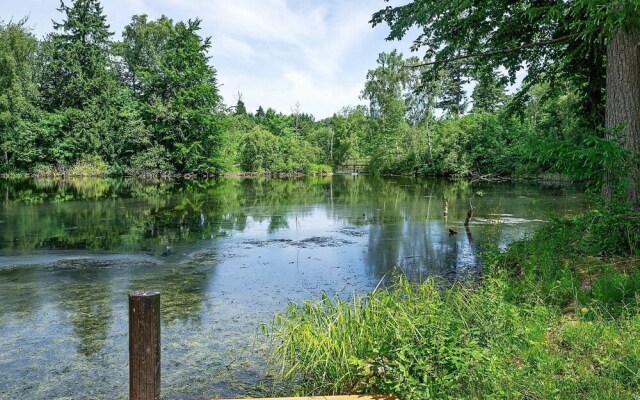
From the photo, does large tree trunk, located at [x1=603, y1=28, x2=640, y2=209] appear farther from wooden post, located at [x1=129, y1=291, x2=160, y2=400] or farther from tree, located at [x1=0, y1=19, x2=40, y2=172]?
tree, located at [x1=0, y1=19, x2=40, y2=172]

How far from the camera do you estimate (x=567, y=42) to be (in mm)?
9398

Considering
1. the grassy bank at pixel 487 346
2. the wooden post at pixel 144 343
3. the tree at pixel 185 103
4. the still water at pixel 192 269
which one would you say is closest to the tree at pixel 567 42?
the grassy bank at pixel 487 346

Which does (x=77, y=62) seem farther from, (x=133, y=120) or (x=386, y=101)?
(x=386, y=101)

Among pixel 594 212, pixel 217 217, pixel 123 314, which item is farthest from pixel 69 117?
pixel 594 212

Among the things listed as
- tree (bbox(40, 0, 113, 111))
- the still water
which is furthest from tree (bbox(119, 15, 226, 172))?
the still water

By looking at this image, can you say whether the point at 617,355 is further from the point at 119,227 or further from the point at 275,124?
the point at 275,124

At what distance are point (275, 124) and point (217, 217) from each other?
4903 centimetres

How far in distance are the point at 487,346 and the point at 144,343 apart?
2.71m

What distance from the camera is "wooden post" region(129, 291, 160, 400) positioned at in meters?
2.90

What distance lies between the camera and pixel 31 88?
44.4 metres

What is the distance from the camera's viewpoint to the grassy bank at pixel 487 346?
11.2 ft

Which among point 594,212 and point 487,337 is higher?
point 594,212

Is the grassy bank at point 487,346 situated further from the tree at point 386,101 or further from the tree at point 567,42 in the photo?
the tree at point 386,101

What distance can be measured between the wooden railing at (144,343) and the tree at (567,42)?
19.5 feet
